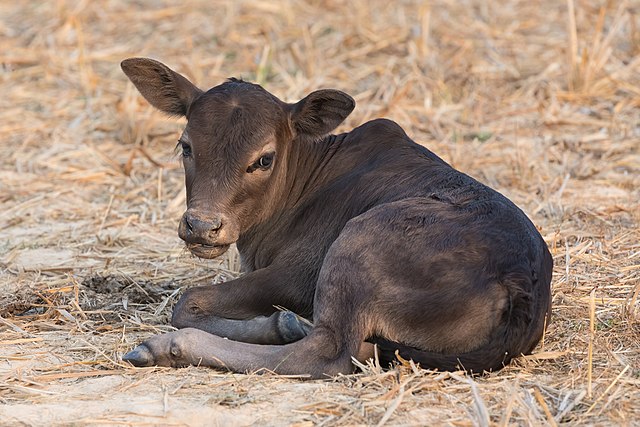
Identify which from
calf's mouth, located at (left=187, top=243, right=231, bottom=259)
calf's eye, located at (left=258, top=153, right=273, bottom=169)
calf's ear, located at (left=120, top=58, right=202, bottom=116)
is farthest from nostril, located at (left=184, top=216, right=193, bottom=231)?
calf's ear, located at (left=120, top=58, right=202, bottom=116)

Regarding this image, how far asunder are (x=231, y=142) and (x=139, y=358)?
5.31 feet

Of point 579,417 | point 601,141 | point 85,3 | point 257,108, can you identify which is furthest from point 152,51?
point 579,417

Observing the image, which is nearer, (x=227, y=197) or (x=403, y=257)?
(x=403, y=257)

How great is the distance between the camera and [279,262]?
7.06 metres

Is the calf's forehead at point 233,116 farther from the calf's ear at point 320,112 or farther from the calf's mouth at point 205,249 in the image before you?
the calf's mouth at point 205,249

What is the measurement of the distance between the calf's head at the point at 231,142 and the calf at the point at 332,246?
10 mm

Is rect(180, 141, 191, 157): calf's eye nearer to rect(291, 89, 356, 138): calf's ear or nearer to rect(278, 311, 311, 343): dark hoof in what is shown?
rect(291, 89, 356, 138): calf's ear

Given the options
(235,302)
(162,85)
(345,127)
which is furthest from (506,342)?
(345,127)

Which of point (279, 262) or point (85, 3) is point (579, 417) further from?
point (85, 3)

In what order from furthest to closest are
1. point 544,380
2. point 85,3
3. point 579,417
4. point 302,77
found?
point 85,3 < point 302,77 < point 544,380 < point 579,417

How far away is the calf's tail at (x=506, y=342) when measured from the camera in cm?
568

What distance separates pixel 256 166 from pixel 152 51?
8.03 metres

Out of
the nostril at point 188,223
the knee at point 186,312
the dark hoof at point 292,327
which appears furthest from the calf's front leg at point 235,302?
the nostril at point 188,223

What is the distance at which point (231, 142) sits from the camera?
6914mm
